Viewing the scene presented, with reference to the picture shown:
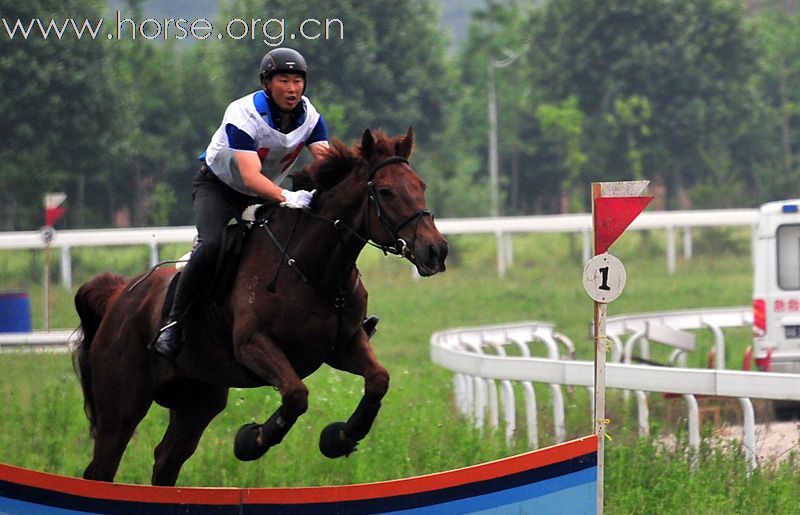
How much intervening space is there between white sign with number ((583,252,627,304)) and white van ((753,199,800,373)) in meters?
7.45

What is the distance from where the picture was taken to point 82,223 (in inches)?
1478

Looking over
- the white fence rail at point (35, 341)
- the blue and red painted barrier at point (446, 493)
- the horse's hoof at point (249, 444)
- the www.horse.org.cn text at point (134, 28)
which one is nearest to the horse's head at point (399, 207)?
the blue and red painted barrier at point (446, 493)

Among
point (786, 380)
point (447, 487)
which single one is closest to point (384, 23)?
point (786, 380)

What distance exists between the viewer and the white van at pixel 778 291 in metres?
14.4

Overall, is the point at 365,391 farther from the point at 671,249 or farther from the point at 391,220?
the point at 671,249

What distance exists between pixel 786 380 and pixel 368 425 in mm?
3152

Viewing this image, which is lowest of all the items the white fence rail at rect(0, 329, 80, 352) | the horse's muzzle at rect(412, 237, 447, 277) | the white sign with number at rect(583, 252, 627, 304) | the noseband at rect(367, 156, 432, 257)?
the white fence rail at rect(0, 329, 80, 352)

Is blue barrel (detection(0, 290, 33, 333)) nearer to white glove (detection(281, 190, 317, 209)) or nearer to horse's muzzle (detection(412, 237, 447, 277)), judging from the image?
white glove (detection(281, 190, 317, 209))

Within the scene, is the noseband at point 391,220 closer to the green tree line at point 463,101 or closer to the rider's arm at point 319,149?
the rider's arm at point 319,149

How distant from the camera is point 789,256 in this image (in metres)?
14.8

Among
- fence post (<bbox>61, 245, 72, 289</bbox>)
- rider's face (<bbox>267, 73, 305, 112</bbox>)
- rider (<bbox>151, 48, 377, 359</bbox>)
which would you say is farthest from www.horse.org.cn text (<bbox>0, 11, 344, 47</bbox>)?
rider's face (<bbox>267, 73, 305, 112</bbox>)

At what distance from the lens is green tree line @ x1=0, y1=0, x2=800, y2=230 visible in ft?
104

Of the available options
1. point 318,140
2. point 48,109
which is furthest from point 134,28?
point 318,140

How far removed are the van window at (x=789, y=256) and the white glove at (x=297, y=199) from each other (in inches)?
319
